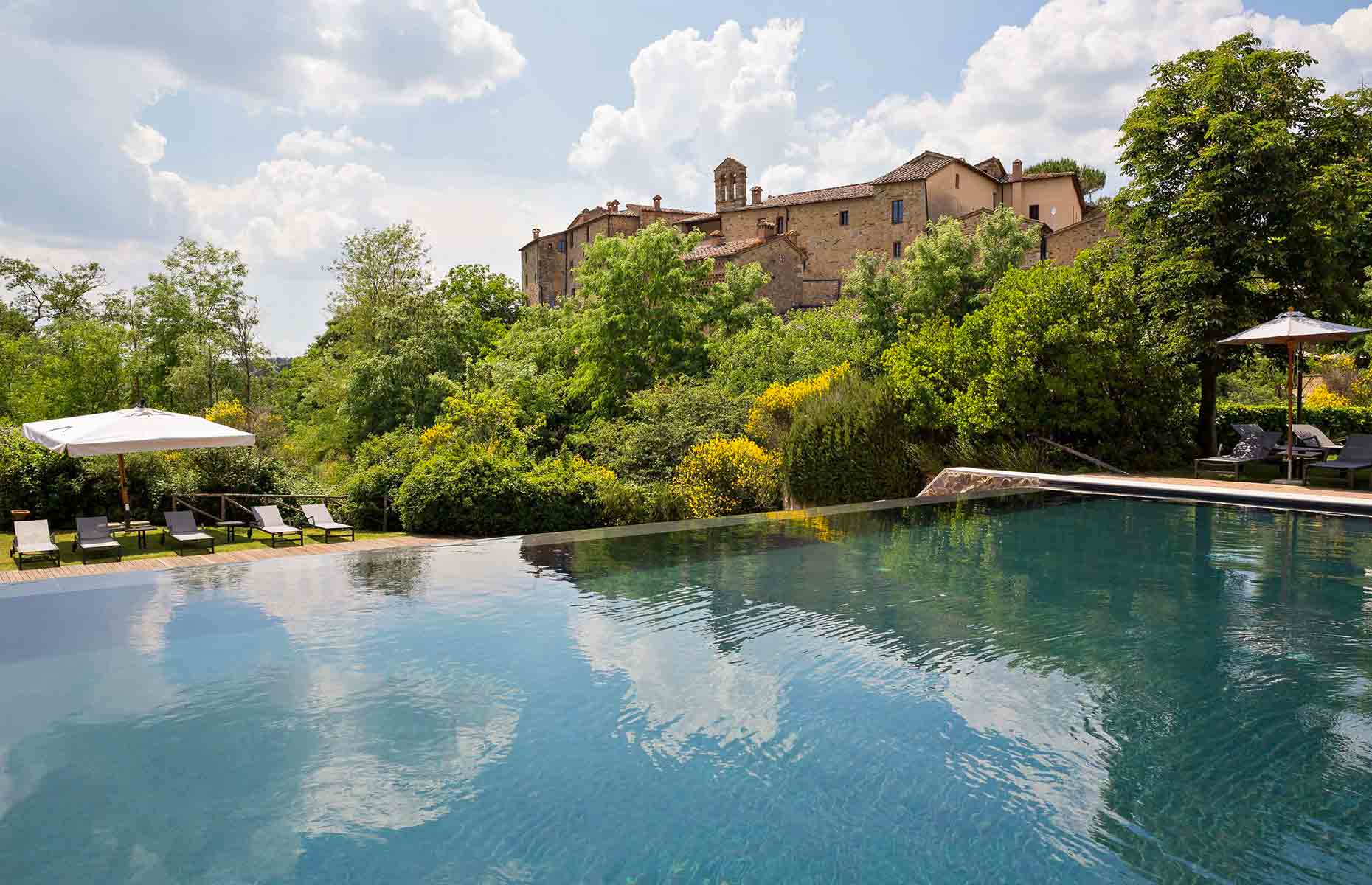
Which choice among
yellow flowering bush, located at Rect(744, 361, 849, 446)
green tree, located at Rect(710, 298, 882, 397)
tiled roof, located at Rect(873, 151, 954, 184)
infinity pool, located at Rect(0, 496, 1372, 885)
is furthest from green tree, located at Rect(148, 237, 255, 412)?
tiled roof, located at Rect(873, 151, 954, 184)

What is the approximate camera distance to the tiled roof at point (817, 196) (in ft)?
173

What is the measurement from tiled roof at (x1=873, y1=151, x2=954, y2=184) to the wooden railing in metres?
43.7

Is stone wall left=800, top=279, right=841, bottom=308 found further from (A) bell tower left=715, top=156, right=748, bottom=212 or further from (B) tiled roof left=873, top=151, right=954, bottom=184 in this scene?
(A) bell tower left=715, top=156, right=748, bottom=212

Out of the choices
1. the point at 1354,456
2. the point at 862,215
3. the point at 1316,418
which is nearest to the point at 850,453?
the point at 1354,456

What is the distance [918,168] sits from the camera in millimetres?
50469

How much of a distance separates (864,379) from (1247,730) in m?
13.4

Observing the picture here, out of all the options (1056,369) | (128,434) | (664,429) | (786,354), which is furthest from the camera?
(786,354)

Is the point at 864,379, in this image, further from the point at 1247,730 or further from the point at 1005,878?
the point at 1005,878

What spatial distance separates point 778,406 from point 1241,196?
9.34m

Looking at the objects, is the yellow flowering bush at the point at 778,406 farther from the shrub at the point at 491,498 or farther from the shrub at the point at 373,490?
the shrub at the point at 373,490

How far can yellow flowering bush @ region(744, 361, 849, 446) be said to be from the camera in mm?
17281

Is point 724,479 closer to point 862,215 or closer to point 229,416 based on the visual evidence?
point 229,416

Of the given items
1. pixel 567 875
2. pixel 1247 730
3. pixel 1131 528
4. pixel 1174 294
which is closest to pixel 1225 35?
pixel 1174 294

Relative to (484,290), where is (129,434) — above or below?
below
